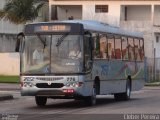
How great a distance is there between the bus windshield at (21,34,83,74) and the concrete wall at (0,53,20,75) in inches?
1322

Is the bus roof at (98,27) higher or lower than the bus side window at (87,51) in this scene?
higher

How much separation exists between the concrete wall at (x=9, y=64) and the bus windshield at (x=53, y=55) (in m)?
33.6

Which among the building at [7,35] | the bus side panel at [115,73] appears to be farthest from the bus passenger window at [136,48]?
the building at [7,35]

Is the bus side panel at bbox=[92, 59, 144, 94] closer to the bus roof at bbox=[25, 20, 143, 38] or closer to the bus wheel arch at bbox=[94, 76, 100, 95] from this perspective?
the bus wheel arch at bbox=[94, 76, 100, 95]

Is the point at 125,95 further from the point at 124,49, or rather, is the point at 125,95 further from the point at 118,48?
the point at 118,48

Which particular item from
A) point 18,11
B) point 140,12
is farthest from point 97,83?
point 140,12

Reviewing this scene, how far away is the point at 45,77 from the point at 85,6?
42.6m

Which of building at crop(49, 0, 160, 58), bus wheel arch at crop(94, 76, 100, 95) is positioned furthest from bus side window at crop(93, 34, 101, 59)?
building at crop(49, 0, 160, 58)

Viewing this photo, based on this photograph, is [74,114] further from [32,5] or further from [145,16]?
[145,16]

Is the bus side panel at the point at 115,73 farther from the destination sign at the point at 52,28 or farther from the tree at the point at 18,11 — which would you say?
the tree at the point at 18,11

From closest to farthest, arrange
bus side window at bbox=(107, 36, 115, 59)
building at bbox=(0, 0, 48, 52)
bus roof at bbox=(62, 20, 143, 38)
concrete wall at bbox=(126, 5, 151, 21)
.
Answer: bus roof at bbox=(62, 20, 143, 38) < bus side window at bbox=(107, 36, 115, 59) < building at bbox=(0, 0, 48, 52) < concrete wall at bbox=(126, 5, 151, 21)

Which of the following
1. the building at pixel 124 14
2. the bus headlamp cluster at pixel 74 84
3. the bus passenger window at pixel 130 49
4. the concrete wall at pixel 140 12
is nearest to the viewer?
the bus headlamp cluster at pixel 74 84

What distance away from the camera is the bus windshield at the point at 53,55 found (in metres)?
23.3

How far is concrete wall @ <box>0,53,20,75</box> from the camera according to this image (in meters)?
57.1
